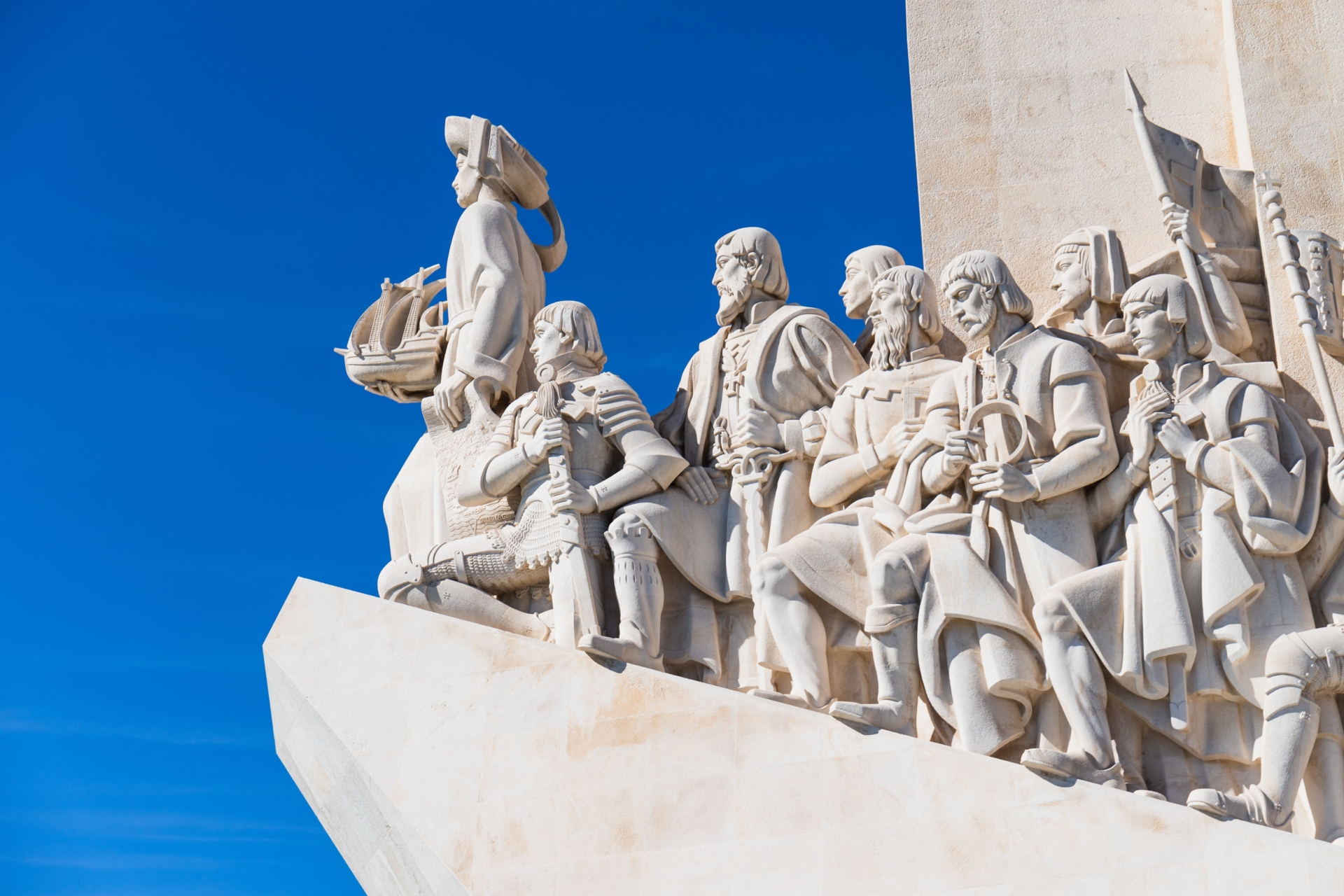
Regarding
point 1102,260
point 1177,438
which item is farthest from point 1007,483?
point 1102,260

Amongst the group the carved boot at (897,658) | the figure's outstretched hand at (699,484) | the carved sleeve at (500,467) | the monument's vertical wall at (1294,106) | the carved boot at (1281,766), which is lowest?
the carved boot at (1281,766)

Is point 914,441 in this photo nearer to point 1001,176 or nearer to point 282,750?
point 1001,176

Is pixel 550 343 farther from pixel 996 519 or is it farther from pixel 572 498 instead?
pixel 996 519

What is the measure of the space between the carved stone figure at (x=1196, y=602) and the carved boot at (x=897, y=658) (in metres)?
0.51

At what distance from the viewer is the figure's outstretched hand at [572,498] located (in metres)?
8.00

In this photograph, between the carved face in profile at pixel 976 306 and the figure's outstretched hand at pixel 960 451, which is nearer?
the figure's outstretched hand at pixel 960 451

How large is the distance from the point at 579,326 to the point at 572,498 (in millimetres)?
949

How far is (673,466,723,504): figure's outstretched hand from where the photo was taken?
320 inches

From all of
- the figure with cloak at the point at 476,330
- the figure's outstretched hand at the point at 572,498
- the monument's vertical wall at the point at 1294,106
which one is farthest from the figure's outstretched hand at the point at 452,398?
the monument's vertical wall at the point at 1294,106

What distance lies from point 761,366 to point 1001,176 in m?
1.69

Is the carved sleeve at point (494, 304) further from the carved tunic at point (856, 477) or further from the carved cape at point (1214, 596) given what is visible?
the carved cape at point (1214, 596)

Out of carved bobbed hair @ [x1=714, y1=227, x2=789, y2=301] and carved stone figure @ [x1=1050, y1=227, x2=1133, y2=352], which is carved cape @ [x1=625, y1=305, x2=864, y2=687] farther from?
carved stone figure @ [x1=1050, y1=227, x2=1133, y2=352]

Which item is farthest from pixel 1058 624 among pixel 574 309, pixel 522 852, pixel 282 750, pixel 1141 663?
pixel 282 750

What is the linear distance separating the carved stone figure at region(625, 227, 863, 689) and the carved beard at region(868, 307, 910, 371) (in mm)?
236
